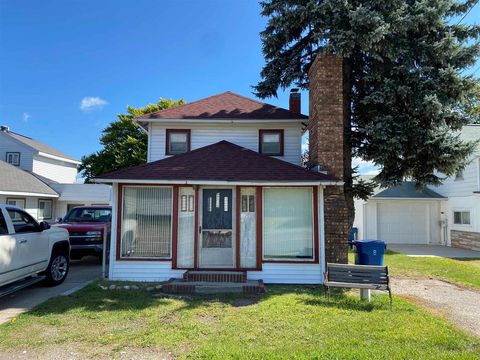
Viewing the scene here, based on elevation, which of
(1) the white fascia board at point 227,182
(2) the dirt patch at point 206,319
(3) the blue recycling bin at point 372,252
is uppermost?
(1) the white fascia board at point 227,182

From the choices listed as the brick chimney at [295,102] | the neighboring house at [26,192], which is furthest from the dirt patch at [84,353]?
the neighboring house at [26,192]

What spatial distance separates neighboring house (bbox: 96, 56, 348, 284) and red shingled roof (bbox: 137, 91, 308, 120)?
113 inches

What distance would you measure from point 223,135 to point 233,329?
8043 millimetres

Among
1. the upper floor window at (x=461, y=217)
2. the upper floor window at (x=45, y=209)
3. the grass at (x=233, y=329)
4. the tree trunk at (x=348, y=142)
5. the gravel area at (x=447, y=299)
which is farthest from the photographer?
the upper floor window at (x=45, y=209)

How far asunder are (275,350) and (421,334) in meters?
2.51

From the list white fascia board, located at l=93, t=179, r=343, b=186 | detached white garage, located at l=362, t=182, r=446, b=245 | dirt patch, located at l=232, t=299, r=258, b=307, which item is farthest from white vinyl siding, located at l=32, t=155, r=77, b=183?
dirt patch, located at l=232, t=299, r=258, b=307

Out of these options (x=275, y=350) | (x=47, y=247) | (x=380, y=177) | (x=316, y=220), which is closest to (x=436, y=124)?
(x=380, y=177)

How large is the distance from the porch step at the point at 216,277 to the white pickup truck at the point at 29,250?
3.28 m

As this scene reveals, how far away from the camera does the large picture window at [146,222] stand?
9.55m

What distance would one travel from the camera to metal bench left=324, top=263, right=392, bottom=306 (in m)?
7.34

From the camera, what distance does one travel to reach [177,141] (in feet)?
41.7

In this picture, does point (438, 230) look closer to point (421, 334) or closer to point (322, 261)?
point (322, 261)

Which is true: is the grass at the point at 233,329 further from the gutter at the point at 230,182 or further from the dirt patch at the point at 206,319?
the gutter at the point at 230,182

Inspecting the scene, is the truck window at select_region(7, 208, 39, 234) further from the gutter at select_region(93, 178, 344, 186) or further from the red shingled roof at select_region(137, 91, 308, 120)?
the red shingled roof at select_region(137, 91, 308, 120)
